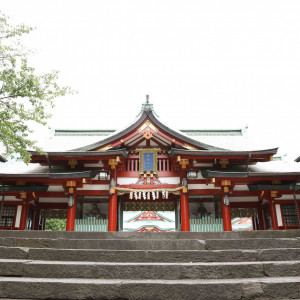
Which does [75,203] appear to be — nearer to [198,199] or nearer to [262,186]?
[198,199]

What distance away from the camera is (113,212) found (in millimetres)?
14953

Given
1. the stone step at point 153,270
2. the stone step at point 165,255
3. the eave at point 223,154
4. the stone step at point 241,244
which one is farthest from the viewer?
the eave at point 223,154

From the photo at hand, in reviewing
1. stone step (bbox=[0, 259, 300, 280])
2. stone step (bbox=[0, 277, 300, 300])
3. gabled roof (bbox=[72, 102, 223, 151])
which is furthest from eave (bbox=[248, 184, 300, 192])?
stone step (bbox=[0, 277, 300, 300])

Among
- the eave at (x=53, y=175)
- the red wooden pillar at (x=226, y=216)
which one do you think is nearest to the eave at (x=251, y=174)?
the red wooden pillar at (x=226, y=216)

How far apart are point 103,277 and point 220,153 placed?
430 inches

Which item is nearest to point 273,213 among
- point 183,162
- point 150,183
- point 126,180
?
point 183,162

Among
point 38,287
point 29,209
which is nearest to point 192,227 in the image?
point 29,209

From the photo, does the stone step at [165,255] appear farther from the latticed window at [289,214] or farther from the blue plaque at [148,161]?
the latticed window at [289,214]

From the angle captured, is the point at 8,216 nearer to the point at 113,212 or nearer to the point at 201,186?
the point at 113,212

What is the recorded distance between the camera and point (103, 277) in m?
5.53

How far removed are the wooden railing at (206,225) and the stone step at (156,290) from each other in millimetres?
10320

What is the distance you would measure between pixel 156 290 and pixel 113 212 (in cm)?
1041

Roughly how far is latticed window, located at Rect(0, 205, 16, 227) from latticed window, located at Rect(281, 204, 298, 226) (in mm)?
15504

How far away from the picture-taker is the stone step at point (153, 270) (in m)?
5.49
